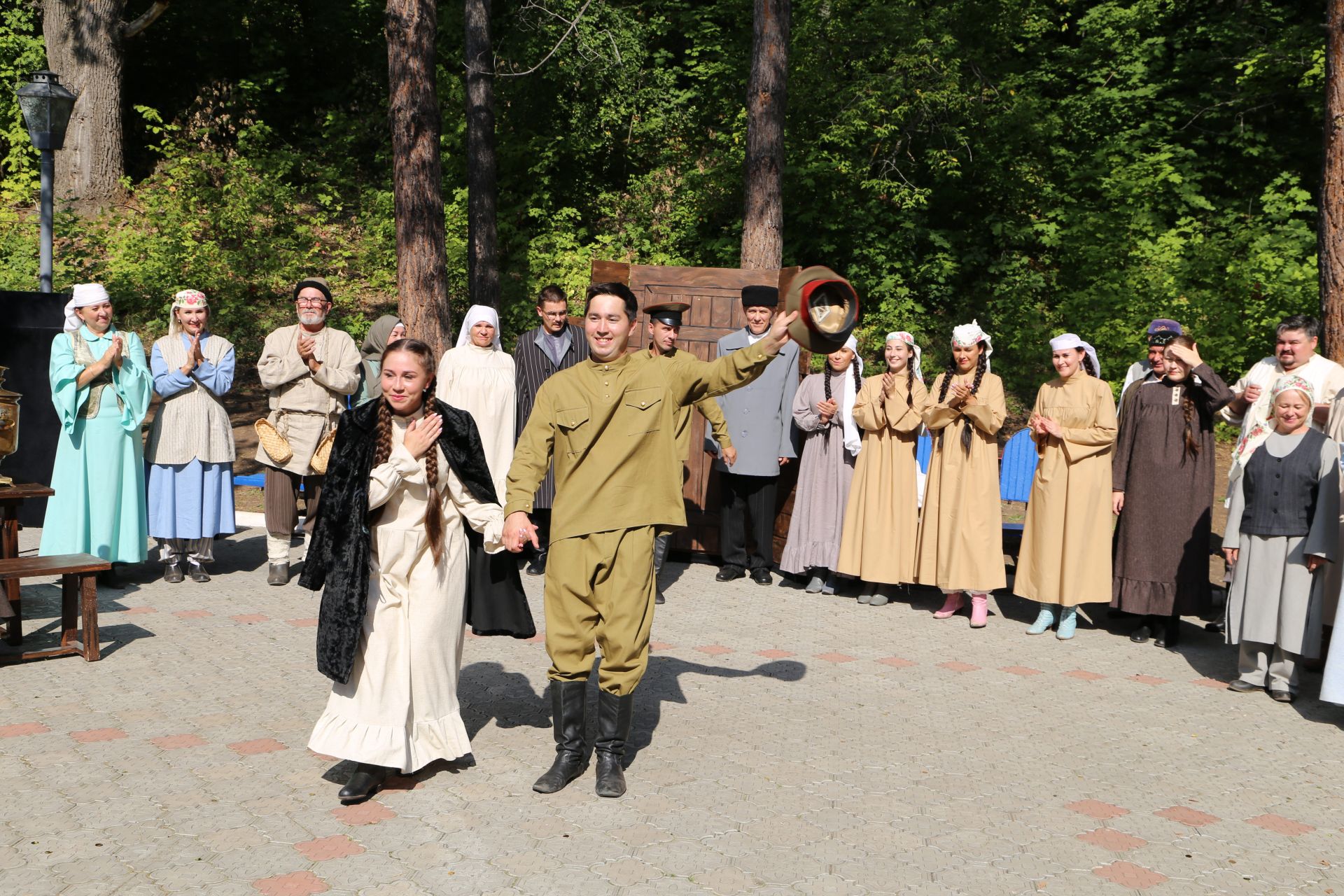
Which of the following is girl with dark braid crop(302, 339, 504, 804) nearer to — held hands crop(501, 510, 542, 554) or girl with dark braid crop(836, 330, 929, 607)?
held hands crop(501, 510, 542, 554)

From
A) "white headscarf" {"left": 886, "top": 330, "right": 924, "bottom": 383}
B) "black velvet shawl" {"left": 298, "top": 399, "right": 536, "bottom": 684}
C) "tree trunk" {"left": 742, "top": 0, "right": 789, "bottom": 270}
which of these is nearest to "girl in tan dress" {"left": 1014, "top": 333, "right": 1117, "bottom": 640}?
"white headscarf" {"left": 886, "top": 330, "right": 924, "bottom": 383}

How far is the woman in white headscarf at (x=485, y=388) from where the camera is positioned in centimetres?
887

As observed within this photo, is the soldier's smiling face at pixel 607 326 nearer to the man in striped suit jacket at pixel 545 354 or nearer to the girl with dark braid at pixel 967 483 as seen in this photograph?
the girl with dark braid at pixel 967 483

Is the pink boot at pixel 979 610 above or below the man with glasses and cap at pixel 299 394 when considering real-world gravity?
below

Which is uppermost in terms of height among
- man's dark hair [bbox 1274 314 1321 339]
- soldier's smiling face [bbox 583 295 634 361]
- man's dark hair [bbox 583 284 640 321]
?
man's dark hair [bbox 1274 314 1321 339]

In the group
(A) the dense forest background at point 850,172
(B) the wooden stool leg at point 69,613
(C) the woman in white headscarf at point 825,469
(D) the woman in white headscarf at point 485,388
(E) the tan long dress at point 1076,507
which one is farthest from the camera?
(A) the dense forest background at point 850,172

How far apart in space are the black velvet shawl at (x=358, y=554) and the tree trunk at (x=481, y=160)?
12.6 meters

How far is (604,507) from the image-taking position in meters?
4.98

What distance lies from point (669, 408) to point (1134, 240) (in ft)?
48.9

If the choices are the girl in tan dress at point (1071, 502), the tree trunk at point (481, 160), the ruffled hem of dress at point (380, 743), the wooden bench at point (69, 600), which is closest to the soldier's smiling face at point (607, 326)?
the ruffled hem of dress at point (380, 743)

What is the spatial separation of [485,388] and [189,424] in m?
2.23

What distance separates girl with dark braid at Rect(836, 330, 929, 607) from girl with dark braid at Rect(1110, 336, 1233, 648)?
1.52 metres

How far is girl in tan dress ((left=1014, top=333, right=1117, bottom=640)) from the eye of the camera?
26.6ft

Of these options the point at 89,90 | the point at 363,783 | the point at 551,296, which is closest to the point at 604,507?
the point at 363,783
